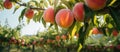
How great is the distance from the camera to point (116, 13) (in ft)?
3.07

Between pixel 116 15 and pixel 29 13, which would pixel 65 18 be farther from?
pixel 29 13

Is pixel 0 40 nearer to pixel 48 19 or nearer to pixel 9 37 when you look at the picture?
pixel 9 37

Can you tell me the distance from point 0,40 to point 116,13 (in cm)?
877

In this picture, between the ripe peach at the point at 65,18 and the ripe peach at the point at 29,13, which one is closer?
the ripe peach at the point at 65,18

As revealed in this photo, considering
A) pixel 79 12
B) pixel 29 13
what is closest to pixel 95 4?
pixel 79 12

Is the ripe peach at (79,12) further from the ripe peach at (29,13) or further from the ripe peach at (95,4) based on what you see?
the ripe peach at (29,13)

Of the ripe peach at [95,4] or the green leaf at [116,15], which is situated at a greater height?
the ripe peach at [95,4]

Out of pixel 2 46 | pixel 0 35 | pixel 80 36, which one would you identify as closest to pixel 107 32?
pixel 80 36

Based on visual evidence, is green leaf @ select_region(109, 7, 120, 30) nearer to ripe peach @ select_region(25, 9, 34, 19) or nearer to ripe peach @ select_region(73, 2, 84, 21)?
ripe peach @ select_region(73, 2, 84, 21)

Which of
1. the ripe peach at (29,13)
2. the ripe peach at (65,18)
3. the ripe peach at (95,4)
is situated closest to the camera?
the ripe peach at (95,4)

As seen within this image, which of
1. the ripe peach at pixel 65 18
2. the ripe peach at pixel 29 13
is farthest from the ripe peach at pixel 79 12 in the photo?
the ripe peach at pixel 29 13

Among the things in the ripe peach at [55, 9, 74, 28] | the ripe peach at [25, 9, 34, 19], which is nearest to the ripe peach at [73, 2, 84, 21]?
the ripe peach at [55, 9, 74, 28]

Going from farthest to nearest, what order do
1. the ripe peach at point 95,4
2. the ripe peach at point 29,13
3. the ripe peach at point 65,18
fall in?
the ripe peach at point 29,13 → the ripe peach at point 65,18 → the ripe peach at point 95,4

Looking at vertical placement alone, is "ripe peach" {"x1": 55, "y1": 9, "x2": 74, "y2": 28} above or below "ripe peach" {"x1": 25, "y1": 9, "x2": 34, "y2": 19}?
below
